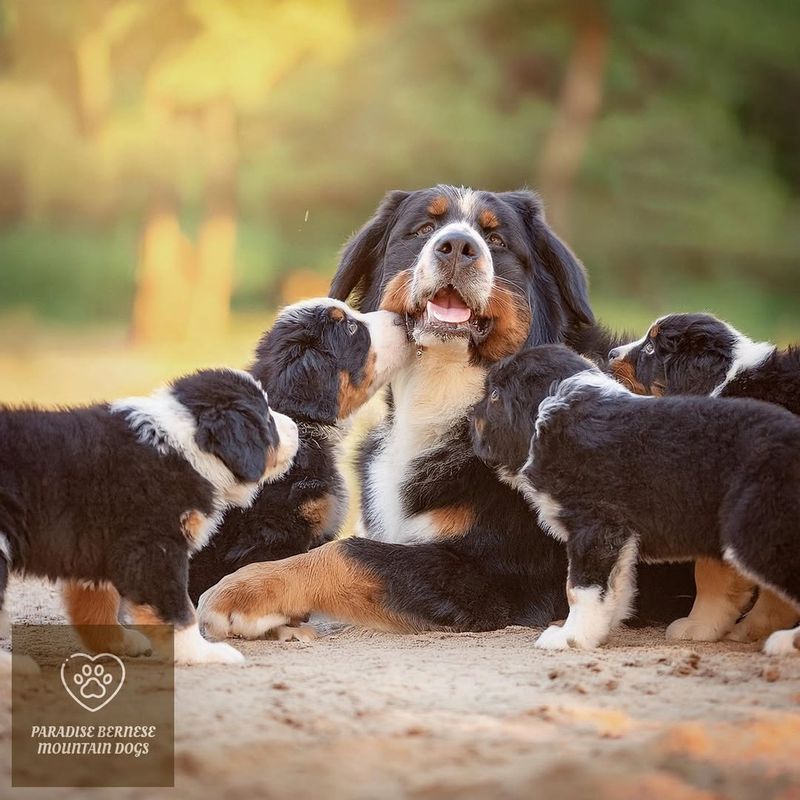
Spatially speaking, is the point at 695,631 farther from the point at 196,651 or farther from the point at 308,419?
the point at 196,651

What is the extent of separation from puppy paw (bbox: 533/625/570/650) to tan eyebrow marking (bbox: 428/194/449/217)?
196cm

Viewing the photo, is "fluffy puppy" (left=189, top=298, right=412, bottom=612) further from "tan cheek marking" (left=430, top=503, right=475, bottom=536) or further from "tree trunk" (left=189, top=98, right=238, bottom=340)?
"tree trunk" (left=189, top=98, right=238, bottom=340)

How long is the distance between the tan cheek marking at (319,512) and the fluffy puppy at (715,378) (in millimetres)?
1307

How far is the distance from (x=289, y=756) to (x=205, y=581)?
2.23m

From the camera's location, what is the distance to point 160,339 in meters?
15.8

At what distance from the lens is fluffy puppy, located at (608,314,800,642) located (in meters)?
4.67

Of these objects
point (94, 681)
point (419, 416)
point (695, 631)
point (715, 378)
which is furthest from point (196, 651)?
point (715, 378)

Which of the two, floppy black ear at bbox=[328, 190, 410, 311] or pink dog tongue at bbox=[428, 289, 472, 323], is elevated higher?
floppy black ear at bbox=[328, 190, 410, 311]

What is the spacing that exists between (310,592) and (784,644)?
174 centimetres

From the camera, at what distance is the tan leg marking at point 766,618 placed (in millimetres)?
4586

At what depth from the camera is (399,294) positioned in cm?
550

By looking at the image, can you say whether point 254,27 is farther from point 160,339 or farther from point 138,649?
point 138,649

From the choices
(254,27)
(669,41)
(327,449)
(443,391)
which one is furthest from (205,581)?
(669,41)

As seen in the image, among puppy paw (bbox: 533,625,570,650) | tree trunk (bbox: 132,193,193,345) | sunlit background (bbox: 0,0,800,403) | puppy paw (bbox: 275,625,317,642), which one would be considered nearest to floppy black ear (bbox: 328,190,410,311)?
puppy paw (bbox: 275,625,317,642)
